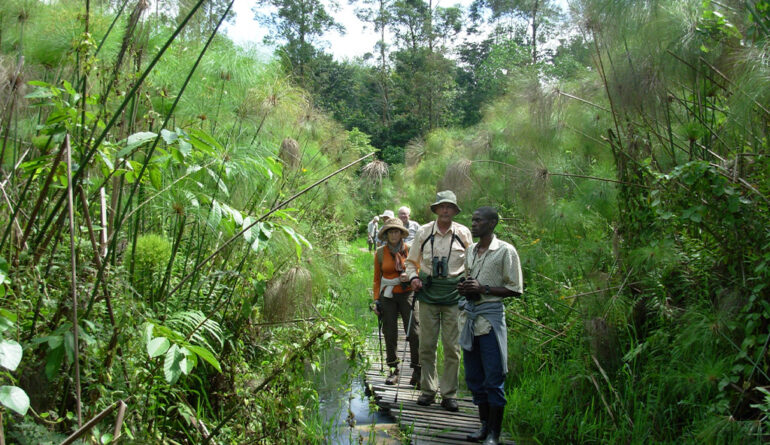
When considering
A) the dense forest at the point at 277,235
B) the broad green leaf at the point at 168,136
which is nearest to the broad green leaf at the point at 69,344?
the dense forest at the point at 277,235

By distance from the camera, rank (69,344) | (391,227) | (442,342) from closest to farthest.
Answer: (69,344)
(442,342)
(391,227)

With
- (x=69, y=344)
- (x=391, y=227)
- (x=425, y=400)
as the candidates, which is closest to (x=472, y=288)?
(x=425, y=400)

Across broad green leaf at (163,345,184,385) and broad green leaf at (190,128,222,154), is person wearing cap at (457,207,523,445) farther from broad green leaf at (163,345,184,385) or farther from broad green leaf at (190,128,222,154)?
broad green leaf at (163,345,184,385)

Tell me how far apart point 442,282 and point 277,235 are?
4.35 ft

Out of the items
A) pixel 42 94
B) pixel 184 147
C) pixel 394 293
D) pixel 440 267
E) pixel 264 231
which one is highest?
pixel 42 94

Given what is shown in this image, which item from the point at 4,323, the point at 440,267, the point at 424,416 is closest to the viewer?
the point at 4,323

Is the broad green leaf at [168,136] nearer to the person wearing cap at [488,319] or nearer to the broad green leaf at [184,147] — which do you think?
the broad green leaf at [184,147]

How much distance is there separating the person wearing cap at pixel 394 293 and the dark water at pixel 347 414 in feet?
1.62

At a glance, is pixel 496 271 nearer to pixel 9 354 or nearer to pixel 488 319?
pixel 488 319

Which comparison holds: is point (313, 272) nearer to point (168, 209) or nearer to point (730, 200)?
point (168, 209)

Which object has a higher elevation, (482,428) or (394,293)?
(394,293)

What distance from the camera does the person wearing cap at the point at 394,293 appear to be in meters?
5.54

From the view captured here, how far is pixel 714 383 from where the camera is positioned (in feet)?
11.6

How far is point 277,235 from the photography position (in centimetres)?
450
